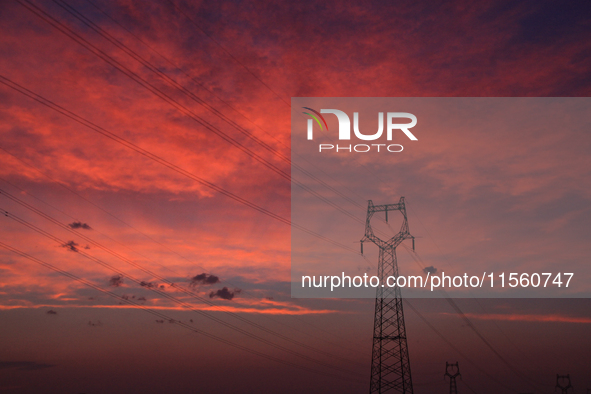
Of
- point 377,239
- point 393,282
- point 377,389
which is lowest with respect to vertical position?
point 377,389

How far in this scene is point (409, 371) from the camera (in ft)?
152

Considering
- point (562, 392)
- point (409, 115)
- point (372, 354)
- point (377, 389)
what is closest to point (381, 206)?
point (409, 115)

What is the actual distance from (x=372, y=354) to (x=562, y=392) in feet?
363

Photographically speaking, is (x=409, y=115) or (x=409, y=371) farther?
(x=409, y=371)

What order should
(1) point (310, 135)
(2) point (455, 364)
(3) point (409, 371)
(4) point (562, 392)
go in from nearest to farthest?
(1) point (310, 135), (3) point (409, 371), (2) point (455, 364), (4) point (562, 392)

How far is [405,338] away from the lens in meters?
46.9

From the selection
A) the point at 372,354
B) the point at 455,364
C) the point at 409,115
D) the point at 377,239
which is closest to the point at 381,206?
the point at 377,239

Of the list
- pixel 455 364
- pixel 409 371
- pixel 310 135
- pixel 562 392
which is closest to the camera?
pixel 310 135

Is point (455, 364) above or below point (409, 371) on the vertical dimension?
below

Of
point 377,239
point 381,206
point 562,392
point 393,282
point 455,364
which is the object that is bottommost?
point 562,392

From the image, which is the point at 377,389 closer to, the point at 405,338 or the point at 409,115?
the point at 405,338

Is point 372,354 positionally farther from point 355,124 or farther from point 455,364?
point 455,364

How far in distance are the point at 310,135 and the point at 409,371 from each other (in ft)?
84.1

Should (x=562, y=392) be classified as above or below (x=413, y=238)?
below
